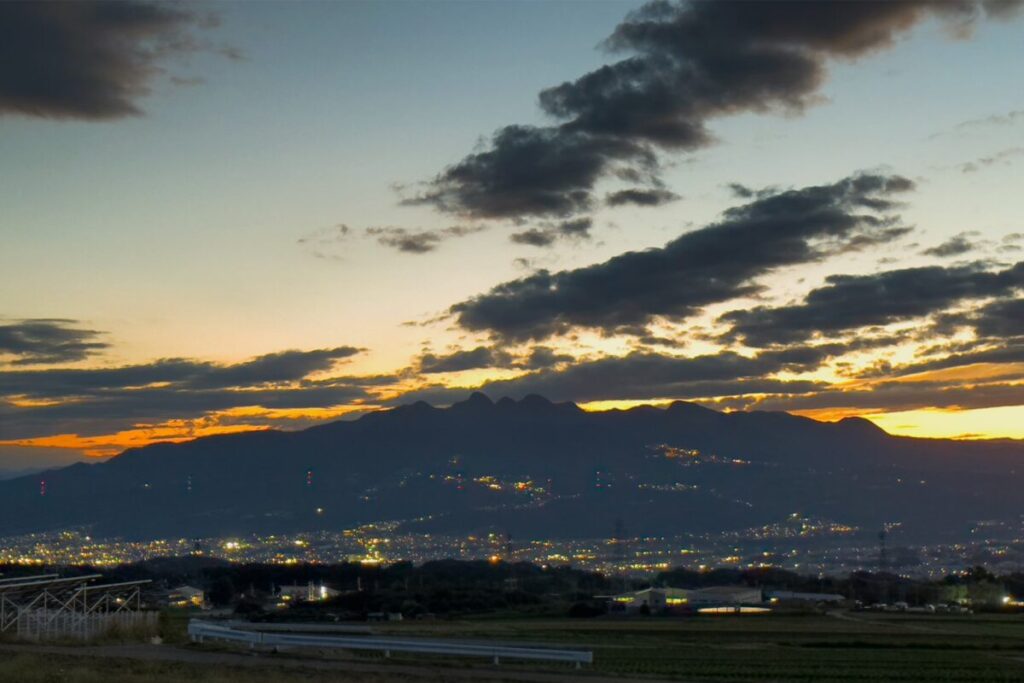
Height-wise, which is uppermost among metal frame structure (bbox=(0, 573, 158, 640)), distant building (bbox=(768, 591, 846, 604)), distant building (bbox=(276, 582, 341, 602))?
metal frame structure (bbox=(0, 573, 158, 640))

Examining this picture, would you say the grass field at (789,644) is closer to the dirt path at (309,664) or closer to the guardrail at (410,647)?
the guardrail at (410,647)

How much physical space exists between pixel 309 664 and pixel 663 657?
22314 mm

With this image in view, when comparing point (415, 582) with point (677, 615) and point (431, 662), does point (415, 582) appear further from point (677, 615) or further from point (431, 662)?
point (431, 662)

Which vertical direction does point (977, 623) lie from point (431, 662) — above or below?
below

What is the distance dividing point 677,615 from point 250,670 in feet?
277

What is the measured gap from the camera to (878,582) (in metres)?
192

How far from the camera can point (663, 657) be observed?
6656cm

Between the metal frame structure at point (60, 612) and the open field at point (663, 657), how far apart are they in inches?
207

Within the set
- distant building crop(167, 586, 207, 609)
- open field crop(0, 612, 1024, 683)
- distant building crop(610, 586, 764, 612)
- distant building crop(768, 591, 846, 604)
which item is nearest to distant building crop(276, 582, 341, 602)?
distant building crop(167, 586, 207, 609)

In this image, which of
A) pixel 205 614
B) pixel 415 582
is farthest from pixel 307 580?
pixel 205 614

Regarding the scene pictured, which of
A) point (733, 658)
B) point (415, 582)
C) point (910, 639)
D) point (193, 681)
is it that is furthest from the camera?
point (415, 582)

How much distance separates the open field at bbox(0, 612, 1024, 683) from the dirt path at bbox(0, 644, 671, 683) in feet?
0.23

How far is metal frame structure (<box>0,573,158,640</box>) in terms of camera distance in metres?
65.0

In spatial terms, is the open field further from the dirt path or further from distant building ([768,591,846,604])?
distant building ([768,591,846,604])
